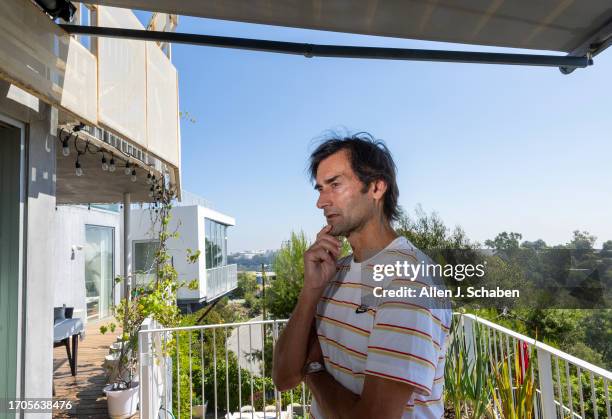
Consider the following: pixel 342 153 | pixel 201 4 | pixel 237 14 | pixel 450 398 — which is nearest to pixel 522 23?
pixel 342 153

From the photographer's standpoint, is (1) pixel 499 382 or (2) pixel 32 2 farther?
(1) pixel 499 382

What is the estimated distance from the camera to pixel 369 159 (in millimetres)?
1260

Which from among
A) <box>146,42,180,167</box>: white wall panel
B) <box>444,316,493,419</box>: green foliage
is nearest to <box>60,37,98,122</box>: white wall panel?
<box>146,42,180,167</box>: white wall panel

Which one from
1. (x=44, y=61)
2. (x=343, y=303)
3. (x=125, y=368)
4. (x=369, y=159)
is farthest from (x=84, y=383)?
(x=369, y=159)

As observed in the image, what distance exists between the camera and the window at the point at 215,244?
1791 centimetres

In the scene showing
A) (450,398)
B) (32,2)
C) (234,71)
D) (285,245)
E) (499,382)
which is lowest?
(450,398)

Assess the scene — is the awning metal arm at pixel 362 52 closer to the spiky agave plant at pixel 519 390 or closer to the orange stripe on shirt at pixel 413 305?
the orange stripe on shirt at pixel 413 305

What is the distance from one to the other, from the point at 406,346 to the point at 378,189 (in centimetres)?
54

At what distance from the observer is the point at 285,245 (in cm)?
1270

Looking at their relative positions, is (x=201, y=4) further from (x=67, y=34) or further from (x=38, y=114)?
(x=38, y=114)

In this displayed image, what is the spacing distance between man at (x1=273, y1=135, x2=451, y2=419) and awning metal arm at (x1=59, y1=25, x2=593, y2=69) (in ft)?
1.56

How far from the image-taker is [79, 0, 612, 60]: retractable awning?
1406mm

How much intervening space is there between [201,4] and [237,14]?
142 millimetres

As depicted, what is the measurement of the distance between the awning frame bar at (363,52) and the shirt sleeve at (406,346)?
116 cm
